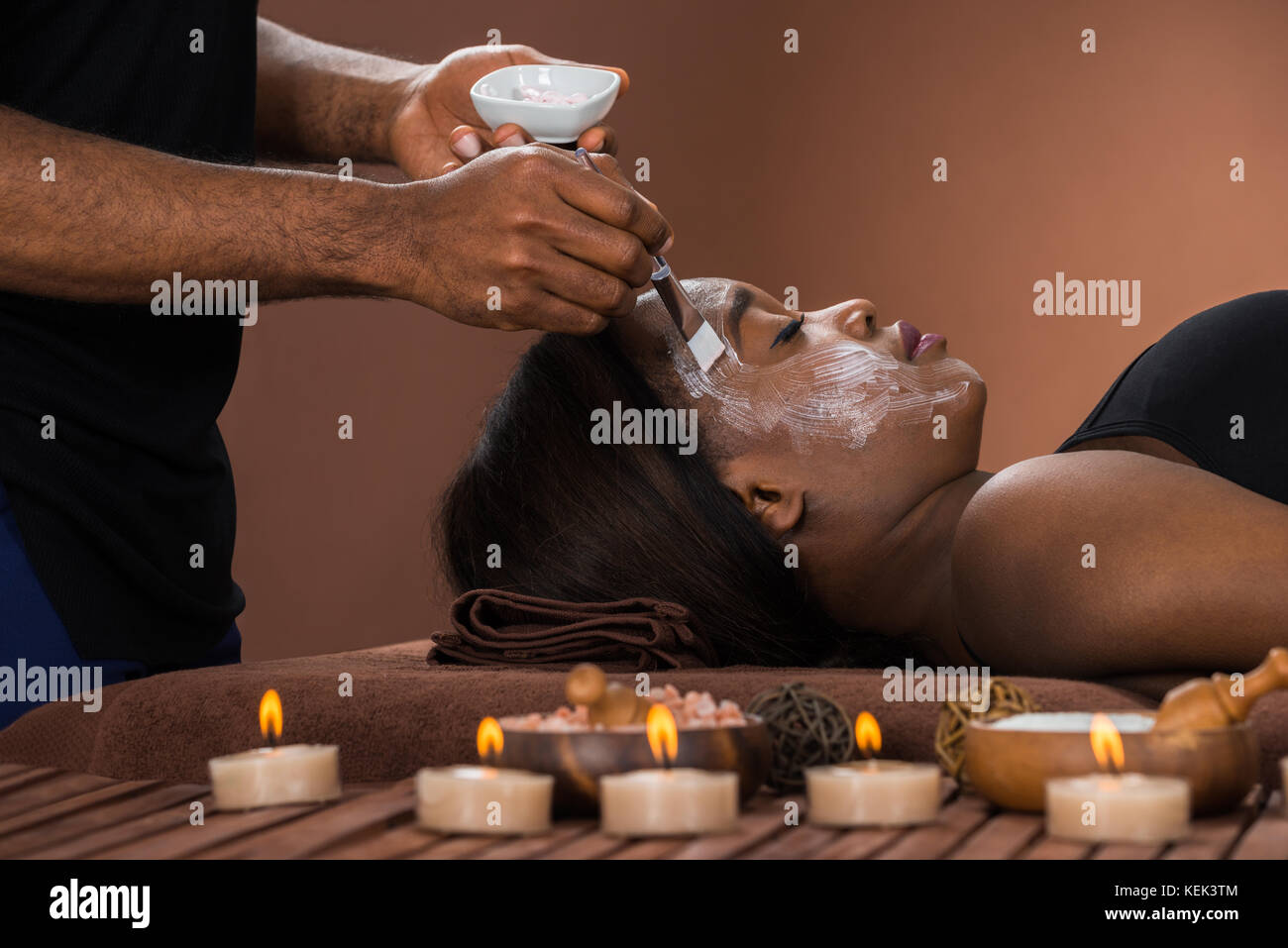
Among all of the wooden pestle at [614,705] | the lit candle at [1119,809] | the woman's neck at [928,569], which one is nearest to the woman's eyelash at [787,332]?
the woman's neck at [928,569]

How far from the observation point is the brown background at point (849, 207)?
311cm

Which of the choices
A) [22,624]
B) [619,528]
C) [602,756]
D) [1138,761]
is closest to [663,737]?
[602,756]

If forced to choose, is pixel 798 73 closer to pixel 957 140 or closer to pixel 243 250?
pixel 957 140

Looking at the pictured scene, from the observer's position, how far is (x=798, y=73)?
10.8 feet

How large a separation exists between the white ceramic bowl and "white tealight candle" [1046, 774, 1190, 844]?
92cm

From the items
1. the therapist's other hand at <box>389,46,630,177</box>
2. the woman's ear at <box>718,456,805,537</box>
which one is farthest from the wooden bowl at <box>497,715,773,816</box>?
the therapist's other hand at <box>389,46,630,177</box>

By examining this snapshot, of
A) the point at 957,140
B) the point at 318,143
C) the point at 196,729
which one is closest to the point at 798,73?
the point at 957,140

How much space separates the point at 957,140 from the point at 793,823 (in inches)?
111

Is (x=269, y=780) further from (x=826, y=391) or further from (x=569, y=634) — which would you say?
(x=826, y=391)

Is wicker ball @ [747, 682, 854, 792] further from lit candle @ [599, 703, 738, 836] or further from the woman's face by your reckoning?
the woman's face

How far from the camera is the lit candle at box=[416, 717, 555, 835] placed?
678 mm

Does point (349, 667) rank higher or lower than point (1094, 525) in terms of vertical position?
lower

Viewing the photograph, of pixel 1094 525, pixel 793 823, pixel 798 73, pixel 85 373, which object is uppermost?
pixel 798 73
